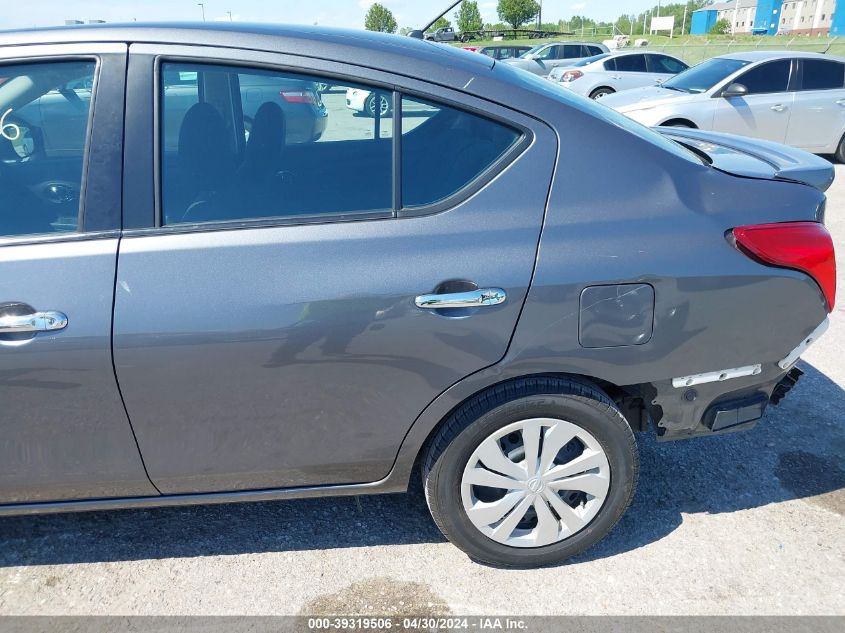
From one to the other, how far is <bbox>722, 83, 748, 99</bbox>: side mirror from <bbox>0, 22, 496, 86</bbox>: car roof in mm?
7564

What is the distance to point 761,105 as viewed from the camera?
8.83 metres

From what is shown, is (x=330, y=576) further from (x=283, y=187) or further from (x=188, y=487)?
(x=283, y=187)

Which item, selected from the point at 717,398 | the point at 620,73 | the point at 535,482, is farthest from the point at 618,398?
the point at 620,73

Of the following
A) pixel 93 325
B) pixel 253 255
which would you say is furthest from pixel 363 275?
pixel 93 325

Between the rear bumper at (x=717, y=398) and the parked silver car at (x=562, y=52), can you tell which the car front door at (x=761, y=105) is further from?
the parked silver car at (x=562, y=52)

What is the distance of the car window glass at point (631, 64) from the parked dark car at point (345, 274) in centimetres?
1431

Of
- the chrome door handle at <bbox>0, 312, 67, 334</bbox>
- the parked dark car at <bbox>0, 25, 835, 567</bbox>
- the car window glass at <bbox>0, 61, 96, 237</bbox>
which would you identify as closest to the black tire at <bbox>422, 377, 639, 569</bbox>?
the parked dark car at <bbox>0, 25, 835, 567</bbox>

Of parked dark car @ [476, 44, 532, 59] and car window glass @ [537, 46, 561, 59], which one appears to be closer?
car window glass @ [537, 46, 561, 59]

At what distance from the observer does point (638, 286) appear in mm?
2141

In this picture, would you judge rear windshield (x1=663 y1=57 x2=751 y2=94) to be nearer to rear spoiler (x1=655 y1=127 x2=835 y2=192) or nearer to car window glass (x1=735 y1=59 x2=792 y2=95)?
car window glass (x1=735 y1=59 x2=792 y2=95)

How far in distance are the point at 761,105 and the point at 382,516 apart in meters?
8.34

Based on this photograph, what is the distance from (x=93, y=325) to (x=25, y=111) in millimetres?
796

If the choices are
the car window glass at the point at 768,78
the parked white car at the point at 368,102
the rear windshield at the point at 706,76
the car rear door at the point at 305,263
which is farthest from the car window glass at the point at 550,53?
the car rear door at the point at 305,263

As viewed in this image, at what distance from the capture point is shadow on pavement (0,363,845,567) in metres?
2.61
